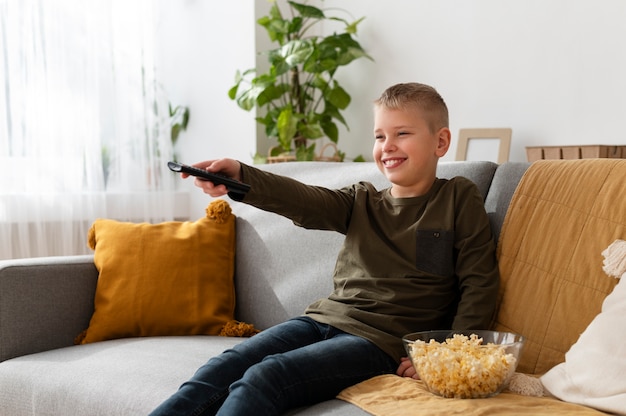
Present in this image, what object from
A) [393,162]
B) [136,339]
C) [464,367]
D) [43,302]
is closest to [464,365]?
[464,367]

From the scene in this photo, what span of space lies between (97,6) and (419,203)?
2228 mm

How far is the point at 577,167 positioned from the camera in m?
1.74

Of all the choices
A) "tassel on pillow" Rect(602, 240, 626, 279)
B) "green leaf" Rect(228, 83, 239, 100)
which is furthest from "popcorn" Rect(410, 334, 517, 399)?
"green leaf" Rect(228, 83, 239, 100)

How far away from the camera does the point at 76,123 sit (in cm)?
341

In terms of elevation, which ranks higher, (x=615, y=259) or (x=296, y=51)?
(x=296, y=51)

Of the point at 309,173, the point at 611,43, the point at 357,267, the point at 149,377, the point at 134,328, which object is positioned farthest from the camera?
the point at 611,43

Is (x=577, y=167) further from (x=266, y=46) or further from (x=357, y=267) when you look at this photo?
(x=266, y=46)

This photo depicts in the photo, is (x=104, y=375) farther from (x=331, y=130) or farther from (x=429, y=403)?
(x=331, y=130)

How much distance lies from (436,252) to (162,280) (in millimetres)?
859

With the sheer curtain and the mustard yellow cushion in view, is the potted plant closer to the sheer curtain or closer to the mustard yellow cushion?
the sheer curtain

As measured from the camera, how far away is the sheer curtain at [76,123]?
3219mm

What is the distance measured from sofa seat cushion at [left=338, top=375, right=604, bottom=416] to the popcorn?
0.9 inches

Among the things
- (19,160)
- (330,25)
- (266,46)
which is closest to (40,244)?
(19,160)

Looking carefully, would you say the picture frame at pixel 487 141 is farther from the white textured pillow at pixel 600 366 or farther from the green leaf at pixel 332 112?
the white textured pillow at pixel 600 366
